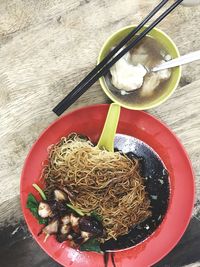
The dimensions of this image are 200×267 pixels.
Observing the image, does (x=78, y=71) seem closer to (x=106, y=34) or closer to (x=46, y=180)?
(x=106, y=34)

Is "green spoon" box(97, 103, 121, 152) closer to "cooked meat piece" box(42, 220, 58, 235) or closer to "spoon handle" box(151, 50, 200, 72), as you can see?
"spoon handle" box(151, 50, 200, 72)

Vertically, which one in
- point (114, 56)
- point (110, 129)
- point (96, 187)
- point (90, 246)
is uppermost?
point (114, 56)

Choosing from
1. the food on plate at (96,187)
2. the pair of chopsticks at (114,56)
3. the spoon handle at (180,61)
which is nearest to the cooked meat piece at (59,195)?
the food on plate at (96,187)

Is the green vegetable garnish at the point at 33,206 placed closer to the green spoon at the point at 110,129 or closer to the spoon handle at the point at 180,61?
the green spoon at the point at 110,129

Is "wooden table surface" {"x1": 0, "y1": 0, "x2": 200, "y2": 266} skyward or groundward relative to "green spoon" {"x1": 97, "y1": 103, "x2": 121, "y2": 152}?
skyward

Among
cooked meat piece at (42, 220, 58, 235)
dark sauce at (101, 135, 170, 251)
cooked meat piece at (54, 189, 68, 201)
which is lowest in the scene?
dark sauce at (101, 135, 170, 251)

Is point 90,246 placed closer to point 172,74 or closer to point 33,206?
point 33,206

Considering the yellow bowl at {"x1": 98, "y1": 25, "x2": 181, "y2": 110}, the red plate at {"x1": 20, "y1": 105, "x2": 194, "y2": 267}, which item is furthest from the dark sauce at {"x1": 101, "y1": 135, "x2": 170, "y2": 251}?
the yellow bowl at {"x1": 98, "y1": 25, "x2": 181, "y2": 110}

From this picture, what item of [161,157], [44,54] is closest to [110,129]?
[161,157]
